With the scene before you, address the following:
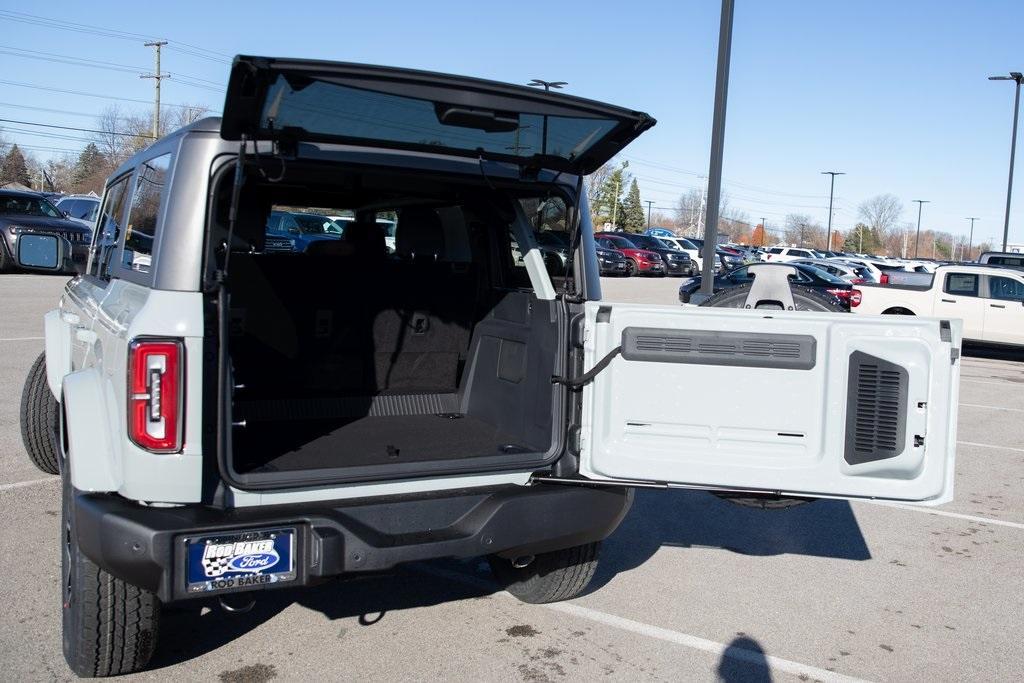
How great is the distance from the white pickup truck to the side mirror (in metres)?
14.2

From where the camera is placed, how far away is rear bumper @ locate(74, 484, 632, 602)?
10.1 ft

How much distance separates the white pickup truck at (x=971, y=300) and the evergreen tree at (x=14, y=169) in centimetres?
7053

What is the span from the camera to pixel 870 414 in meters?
3.63

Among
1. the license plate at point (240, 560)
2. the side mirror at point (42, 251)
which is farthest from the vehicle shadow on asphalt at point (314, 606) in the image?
the side mirror at point (42, 251)

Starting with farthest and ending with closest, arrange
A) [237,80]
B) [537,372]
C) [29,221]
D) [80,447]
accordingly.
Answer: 1. [29,221]
2. [537,372]
3. [80,447]
4. [237,80]

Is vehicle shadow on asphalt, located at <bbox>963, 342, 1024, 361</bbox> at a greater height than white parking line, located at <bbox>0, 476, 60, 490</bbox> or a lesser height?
greater

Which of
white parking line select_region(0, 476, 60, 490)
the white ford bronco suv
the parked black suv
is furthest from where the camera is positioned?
the parked black suv

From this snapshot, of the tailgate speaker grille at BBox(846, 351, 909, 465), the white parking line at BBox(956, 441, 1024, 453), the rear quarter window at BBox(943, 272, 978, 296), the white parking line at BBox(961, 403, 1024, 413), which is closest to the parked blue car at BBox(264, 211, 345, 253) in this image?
the tailgate speaker grille at BBox(846, 351, 909, 465)

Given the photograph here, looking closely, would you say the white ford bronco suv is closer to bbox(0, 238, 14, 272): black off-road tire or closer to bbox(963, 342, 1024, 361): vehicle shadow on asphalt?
bbox(963, 342, 1024, 361): vehicle shadow on asphalt

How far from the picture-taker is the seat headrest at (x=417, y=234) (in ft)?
17.9

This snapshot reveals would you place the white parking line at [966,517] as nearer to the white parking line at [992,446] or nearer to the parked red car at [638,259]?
the white parking line at [992,446]

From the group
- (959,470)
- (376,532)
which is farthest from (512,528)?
(959,470)

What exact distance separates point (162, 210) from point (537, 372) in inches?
67.0

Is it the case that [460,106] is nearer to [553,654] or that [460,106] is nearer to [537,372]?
[537,372]
